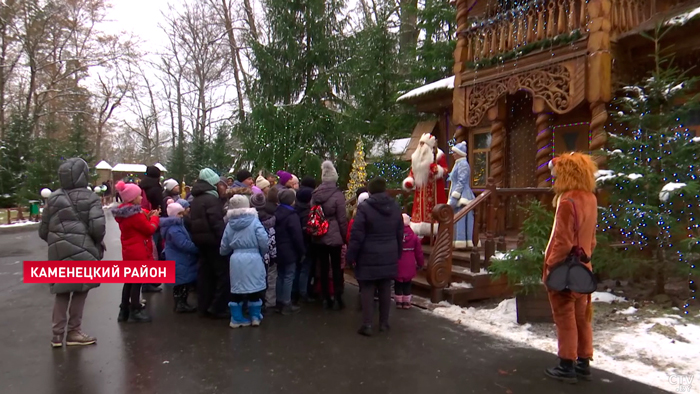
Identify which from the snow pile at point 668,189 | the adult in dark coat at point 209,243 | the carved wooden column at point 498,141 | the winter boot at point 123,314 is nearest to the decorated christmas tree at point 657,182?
the snow pile at point 668,189

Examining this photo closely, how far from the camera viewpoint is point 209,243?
225 inches

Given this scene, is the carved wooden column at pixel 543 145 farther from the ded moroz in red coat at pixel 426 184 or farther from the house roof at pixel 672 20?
the ded moroz in red coat at pixel 426 184

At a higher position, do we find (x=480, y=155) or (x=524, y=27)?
(x=524, y=27)

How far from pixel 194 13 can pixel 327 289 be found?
30538 mm

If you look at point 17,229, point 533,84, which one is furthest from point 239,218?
point 17,229

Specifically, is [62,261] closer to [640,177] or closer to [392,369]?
[392,369]

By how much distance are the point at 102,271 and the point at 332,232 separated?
2.76 metres

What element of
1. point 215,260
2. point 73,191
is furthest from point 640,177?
point 73,191

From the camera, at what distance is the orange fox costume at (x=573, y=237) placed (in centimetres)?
393

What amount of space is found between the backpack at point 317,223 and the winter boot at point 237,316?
1339 mm

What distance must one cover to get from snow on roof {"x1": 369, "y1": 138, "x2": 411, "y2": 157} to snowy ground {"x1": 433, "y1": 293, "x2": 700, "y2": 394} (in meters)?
7.92

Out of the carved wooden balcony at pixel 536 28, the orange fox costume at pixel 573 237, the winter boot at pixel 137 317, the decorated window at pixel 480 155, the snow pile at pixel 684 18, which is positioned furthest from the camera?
the decorated window at pixel 480 155

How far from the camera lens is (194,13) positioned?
31.7 meters

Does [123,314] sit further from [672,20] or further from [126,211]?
[672,20]
